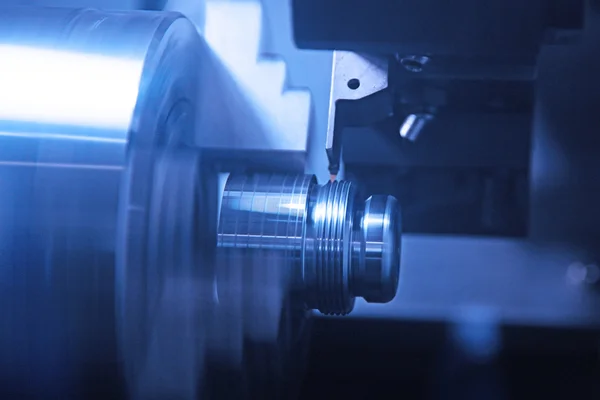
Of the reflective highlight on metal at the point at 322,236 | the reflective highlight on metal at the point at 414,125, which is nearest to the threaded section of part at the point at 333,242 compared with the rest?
the reflective highlight on metal at the point at 322,236

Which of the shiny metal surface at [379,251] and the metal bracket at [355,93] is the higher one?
the metal bracket at [355,93]

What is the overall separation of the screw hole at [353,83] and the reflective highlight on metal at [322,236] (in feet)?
0.23

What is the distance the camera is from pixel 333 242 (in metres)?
0.54

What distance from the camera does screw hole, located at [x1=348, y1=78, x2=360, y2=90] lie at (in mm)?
569

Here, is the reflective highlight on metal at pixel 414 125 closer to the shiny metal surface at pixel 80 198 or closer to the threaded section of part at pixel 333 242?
the threaded section of part at pixel 333 242

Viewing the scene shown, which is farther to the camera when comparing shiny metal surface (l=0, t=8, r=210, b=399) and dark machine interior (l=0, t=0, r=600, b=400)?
dark machine interior (l=0, t=0, r=600, b=400)

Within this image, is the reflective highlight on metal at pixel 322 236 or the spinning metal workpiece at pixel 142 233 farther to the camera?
the reflective highlight on metal at pixel 322 236

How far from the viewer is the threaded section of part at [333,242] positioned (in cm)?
54

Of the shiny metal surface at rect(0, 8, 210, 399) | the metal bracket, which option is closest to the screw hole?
the metal bracket

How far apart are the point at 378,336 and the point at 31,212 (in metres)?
0.34

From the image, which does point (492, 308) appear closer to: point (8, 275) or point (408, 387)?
point (408, 387)

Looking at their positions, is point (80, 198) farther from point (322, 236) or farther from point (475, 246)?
point (475, 246)

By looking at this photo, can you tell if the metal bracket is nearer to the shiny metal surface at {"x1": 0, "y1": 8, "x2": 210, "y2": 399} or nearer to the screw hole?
the screw hole

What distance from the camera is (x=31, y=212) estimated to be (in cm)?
43
